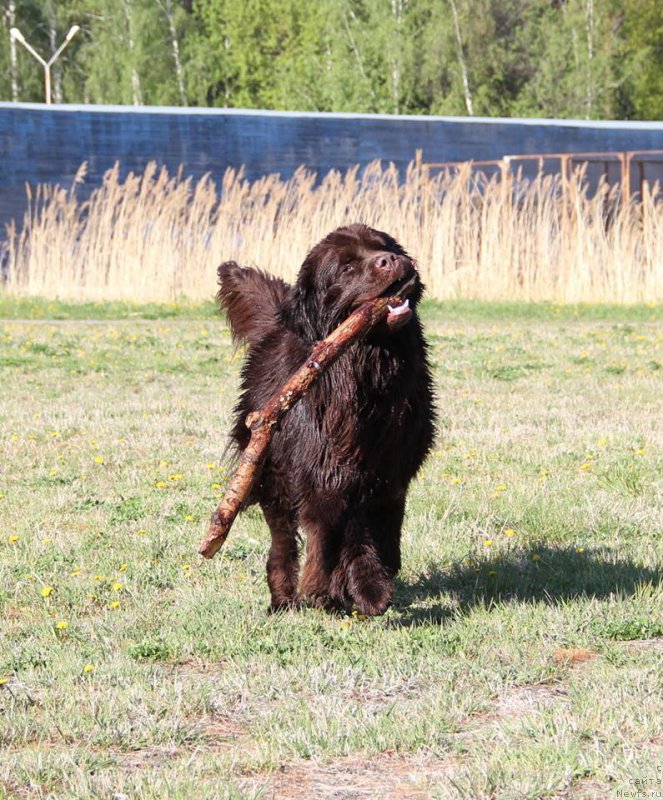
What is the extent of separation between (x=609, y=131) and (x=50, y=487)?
22361mm

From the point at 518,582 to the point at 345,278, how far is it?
5.11 ft

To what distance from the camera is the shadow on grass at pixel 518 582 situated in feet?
16.3

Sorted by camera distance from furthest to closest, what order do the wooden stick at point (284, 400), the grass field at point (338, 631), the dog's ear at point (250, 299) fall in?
the dog's ear at point (250, 299)
the wooden stick at point (284, 400)
the grass field at point (338, 631)

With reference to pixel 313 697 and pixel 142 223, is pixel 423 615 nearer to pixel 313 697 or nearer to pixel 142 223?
pixel 313 697

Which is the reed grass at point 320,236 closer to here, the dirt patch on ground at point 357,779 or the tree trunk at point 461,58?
the dirt patch on ground at point 357,779

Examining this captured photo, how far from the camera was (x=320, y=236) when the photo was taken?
59.2 ft

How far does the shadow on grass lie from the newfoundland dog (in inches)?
12.7

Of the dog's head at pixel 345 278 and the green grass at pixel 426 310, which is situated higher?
the dog's head at pixel 345 278

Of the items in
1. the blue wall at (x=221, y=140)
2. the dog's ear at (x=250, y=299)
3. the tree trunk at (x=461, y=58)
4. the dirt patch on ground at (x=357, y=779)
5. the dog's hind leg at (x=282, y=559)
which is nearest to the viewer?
the dirt patch on ground at (x=357, y=779)

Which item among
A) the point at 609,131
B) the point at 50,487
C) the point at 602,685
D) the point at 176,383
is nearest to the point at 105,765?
the point at 602,685

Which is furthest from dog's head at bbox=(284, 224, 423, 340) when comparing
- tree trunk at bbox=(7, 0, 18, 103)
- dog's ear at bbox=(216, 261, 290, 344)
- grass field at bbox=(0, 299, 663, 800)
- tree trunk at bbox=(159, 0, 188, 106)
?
tree trunk at bbox=(7, 0, 18, 103)

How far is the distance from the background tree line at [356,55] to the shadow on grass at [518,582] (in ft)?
144

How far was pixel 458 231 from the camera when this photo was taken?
18.7m

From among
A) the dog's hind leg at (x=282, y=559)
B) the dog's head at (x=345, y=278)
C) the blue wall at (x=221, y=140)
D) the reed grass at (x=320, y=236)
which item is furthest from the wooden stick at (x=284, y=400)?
the blue wall at (x=221, y=140)
